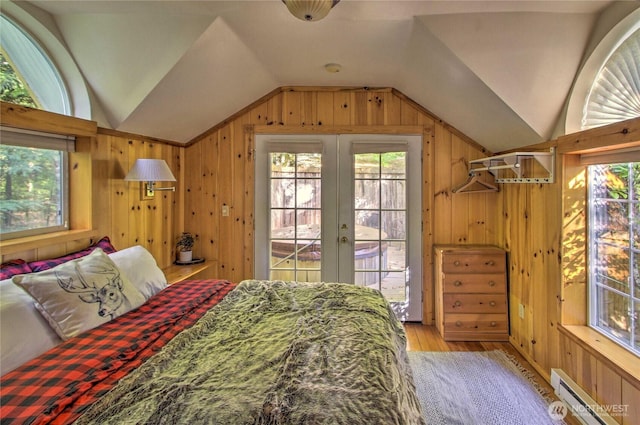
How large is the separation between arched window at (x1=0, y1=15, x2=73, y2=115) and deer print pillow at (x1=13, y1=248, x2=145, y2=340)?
1.11m

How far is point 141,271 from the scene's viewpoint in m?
1.97

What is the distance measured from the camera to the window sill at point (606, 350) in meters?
1.59

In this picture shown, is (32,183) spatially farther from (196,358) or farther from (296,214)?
(296,214)

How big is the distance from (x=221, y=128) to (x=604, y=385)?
12.1ft

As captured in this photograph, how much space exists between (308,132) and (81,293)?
2.39m

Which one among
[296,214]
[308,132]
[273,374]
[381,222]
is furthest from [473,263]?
[273,374]

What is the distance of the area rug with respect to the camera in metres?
1.88

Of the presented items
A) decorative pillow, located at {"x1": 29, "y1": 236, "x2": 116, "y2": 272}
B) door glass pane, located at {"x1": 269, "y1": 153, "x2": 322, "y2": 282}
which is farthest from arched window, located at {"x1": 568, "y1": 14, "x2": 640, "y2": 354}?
decorative pillow, located at {"x1": 29, "y1": 236, "x2": 116, "y2": 272}

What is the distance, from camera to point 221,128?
3.34 meters

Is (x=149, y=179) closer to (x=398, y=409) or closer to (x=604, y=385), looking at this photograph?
(x=398, y=409)

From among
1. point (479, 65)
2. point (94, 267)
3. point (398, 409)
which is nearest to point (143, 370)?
point (94, 267)

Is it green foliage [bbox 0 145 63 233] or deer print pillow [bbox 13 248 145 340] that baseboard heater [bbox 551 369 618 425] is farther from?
green foliage [bbox 0 145 63 233]

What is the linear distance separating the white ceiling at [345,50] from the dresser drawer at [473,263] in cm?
104

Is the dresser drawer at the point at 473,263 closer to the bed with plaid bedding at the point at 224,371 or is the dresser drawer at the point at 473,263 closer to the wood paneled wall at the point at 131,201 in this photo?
the bed with plaid bedding at the point at 224,371
